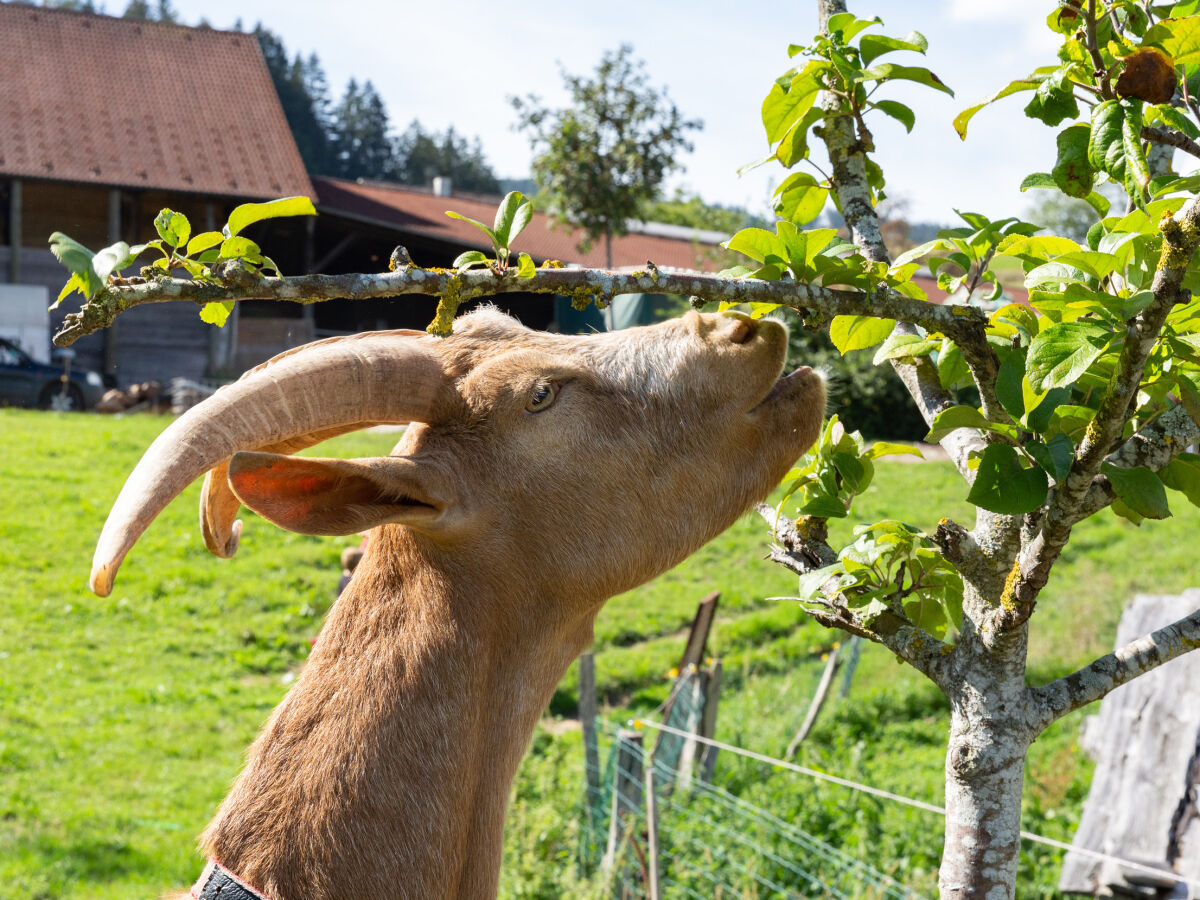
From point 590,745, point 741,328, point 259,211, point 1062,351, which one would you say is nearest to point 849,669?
point 590,745

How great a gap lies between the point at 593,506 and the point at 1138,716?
230 inches

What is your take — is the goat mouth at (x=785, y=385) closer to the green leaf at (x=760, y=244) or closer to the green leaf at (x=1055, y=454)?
the green leaf at (x=760, y=244)

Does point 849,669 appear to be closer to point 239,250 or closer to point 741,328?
point 741,328

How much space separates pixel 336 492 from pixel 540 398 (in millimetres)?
571

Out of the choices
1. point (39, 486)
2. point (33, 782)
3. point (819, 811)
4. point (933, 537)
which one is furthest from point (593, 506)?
point (39, 486)

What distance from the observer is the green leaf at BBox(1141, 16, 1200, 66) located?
168 centimetres

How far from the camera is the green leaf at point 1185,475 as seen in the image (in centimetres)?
191

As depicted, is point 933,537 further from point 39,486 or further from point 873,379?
point 873,379

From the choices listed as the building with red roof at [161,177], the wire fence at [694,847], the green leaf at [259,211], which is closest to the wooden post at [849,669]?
the wire fence at [694,847]

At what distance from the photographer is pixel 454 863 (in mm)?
2328

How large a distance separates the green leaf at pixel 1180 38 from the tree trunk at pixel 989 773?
984mm

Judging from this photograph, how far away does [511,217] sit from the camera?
1.93m

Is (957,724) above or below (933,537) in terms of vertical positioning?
below

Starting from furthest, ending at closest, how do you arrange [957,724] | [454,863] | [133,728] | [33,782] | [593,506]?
[133,728] → [33,782] → [593,506] → [454,863] → [957,724]
